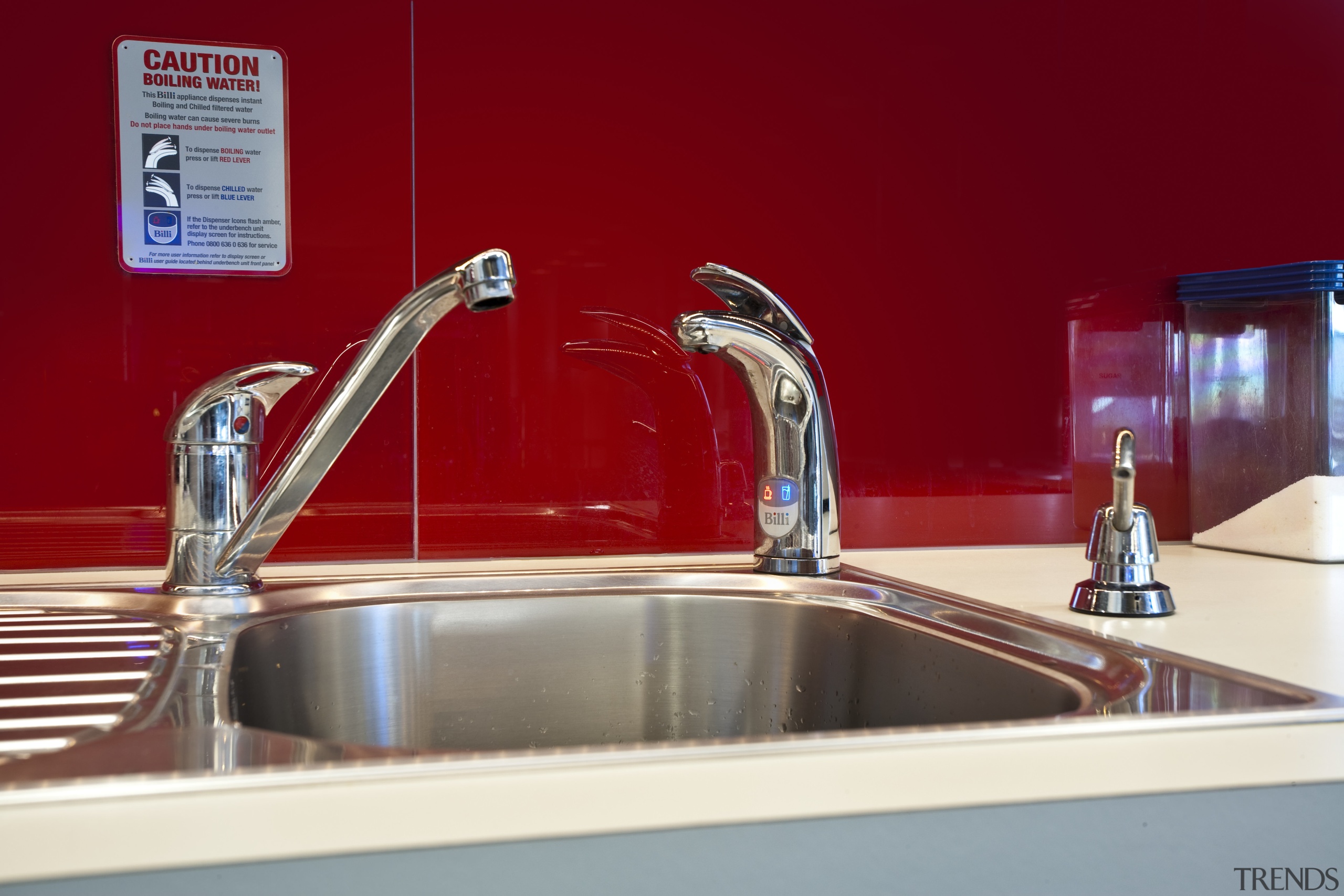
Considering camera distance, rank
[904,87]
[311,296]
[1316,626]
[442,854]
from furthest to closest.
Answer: [904,87] < [311,296] < [1316,626] < [442,854]

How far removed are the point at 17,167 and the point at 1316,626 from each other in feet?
3.88

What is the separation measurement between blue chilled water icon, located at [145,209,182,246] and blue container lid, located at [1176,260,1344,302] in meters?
1.12

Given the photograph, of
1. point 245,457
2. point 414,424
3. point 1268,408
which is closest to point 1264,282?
point 1268,408

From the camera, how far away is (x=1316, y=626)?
762mm

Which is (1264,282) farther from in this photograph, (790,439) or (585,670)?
(585,670)

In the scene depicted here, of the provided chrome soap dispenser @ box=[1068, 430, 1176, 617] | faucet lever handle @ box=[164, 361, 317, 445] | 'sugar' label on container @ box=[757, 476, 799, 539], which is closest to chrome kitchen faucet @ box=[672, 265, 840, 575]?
'sugar' label on container @ box=[757, 476, 799, 539]

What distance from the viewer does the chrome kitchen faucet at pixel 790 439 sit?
1.01m

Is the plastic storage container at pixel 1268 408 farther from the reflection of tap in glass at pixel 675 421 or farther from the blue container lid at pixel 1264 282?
the reflection of tap in glass at pixel 675 421

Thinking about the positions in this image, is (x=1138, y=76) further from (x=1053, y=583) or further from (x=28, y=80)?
(x=28, y=80)

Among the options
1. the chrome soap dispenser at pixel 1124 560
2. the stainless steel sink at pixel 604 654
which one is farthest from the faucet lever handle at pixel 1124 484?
the stainless steel sink at pixel 604 654

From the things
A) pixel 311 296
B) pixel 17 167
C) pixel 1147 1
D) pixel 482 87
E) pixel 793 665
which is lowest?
pixel 793 665

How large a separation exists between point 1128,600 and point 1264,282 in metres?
0.55

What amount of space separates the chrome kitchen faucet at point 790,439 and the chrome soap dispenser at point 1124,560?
0.86ft

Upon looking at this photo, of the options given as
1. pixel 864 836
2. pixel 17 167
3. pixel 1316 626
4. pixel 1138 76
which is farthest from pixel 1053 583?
pixel 17 167
